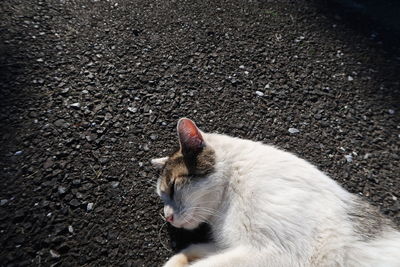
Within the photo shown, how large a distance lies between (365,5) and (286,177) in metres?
3.24

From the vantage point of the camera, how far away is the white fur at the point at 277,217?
63.9 inches

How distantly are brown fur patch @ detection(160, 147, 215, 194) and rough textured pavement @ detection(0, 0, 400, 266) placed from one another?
29cm

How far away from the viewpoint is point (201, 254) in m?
1.94

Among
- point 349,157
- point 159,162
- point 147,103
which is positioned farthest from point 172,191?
point 349,157

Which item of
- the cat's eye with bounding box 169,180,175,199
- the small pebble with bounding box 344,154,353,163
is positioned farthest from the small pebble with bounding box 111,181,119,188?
the small pebble with bounding box 344,154,353,163

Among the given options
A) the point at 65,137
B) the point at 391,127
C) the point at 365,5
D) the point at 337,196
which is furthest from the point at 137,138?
the point at 365,5

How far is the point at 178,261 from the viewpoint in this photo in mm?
1877

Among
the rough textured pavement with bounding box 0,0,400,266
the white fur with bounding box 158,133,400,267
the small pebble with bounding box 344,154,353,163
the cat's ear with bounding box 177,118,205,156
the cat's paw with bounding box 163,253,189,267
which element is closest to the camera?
the white fur with bounding box 158,133,400,267

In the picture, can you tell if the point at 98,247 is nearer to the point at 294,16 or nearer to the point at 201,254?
the point at 201,254

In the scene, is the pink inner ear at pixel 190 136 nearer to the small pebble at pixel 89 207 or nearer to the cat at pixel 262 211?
the cat at pixel 262 211

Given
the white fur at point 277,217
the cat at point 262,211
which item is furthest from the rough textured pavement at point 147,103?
the white fur at point 277,217

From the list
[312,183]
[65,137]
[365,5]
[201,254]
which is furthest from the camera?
[365,5]

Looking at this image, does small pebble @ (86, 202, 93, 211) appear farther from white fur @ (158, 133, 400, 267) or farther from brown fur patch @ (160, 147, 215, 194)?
white fur @ (158, 133, 400, 267)

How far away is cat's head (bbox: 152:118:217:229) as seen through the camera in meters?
1.92
